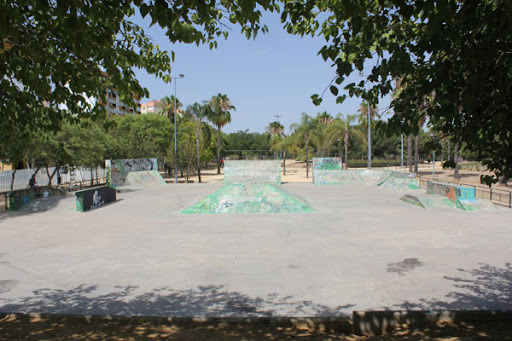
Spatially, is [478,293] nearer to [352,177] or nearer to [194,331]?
[194,331]

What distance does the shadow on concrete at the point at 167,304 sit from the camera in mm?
6117

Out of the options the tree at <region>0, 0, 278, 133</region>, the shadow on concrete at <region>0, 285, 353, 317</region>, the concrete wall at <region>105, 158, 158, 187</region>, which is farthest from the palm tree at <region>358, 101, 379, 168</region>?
the concrete wall at <region>105, 158, 158, 187</region>

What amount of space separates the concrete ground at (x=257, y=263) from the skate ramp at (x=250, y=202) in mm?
1080

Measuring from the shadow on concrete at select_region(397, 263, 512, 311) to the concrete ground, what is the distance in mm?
22

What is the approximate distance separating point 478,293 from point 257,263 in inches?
184

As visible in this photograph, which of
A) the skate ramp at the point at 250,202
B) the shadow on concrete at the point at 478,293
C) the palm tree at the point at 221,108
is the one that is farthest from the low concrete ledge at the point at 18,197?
the palm tree at the point at 221,108

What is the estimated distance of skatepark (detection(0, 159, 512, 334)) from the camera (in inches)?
257

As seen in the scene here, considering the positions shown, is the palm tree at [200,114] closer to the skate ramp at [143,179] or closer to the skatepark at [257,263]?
the skate ramp at [143,179]

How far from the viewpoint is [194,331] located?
5.43m

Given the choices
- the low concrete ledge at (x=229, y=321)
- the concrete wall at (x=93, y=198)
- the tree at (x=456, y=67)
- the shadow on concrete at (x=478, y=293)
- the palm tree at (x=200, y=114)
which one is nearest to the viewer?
the tree at (x=456, y=67)

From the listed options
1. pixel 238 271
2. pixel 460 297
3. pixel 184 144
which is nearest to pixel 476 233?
pixel 460 297

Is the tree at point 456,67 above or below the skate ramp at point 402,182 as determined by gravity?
above

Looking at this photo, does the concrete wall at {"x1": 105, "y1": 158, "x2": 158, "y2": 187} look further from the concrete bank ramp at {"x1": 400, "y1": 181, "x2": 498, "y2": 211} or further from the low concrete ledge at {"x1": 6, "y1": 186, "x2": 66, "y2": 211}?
the concrete bank ramp at {"x1": 400, "y1": 181, "x2": 498, "y2": 211}

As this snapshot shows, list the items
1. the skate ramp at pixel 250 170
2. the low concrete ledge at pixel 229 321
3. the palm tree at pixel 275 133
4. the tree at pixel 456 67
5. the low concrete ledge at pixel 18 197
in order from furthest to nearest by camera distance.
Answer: the palm tree at pixel 275 133, the skate ramp at pixel 250 170, the low concrete ledge at pixel 18 197, the low concrete ledge at pixel 229 321, the tree at pixel 456 67
